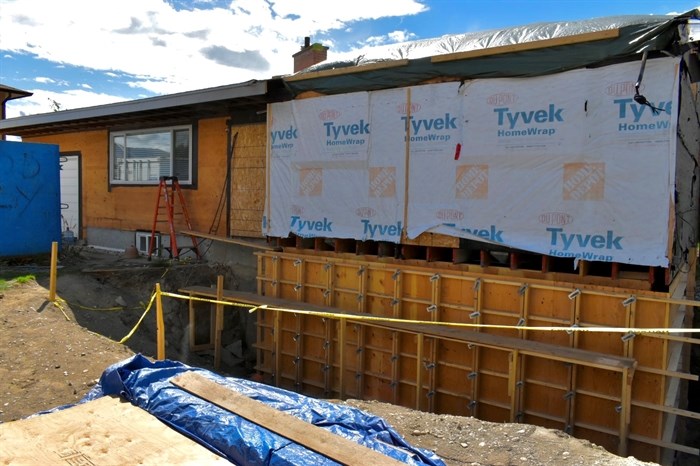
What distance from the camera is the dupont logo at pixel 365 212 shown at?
8.88 metres

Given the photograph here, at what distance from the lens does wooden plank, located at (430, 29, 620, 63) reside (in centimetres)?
667

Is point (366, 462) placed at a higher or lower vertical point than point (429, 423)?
higher

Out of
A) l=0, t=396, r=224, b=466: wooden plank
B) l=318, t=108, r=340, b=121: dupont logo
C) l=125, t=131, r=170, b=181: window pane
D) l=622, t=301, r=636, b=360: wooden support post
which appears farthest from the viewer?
l=125, t=131, r=170, b=181: window pane

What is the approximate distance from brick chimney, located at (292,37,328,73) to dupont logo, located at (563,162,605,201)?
9699mm

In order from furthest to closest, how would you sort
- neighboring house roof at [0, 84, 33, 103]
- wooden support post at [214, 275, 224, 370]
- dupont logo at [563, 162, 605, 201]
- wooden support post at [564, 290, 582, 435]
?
neighboring house roof at [0, 84, 33, 103] < wooden support post at [214, 275, 224, 370] < wooden support post at [564, 290, 582, 435] < dupont logo at [563, 162, 605, 201]

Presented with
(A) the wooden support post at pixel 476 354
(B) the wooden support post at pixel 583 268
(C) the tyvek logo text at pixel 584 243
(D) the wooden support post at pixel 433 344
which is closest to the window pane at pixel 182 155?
(D) the wooden support post at pixel 433 344

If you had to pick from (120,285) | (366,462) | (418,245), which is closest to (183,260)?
(120,285)

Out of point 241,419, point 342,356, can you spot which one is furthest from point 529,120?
point 241,419

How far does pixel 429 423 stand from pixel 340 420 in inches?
63.7

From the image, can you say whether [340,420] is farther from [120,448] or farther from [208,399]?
[120,448]

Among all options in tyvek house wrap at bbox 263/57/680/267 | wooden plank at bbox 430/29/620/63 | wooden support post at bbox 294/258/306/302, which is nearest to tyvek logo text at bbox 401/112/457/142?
tyvek house wrap at bbox 263/57/680/267

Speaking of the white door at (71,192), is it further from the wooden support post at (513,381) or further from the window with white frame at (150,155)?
the wooden support post at (513,381)

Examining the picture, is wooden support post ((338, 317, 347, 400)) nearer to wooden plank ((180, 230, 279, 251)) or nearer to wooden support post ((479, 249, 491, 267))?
wooden plank ((180, 230, 279, 251))

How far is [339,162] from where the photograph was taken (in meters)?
9.23
